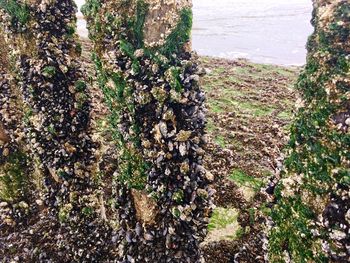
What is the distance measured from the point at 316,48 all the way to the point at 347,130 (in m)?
1.03

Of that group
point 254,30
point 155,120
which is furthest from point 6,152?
point 254,30

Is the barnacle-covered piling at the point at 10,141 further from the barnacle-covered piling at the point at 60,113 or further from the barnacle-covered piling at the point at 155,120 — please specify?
the barnacle-covered piling at the point at 155,120

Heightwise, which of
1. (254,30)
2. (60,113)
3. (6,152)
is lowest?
(6,152)

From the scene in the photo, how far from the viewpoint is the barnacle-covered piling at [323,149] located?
3.68 m

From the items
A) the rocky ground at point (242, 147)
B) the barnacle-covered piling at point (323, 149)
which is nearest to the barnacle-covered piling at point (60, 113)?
the rocky ground at point (242, 147)

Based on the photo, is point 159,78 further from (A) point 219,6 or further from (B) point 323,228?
(A) point 219,6

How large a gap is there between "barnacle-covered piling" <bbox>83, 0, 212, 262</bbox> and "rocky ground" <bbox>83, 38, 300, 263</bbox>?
25.8 inches

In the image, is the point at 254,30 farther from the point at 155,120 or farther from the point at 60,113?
the point at 155,120

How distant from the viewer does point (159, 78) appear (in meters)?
4.79

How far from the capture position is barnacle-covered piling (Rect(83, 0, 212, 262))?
4.70 metres

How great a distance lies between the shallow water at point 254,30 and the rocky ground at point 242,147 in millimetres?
13474

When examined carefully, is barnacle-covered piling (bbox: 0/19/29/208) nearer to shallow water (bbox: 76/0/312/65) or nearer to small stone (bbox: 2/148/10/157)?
small stone (bbox: 2/148/10/157)

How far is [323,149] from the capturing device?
12.7 ft

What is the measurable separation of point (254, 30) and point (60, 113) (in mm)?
38594
